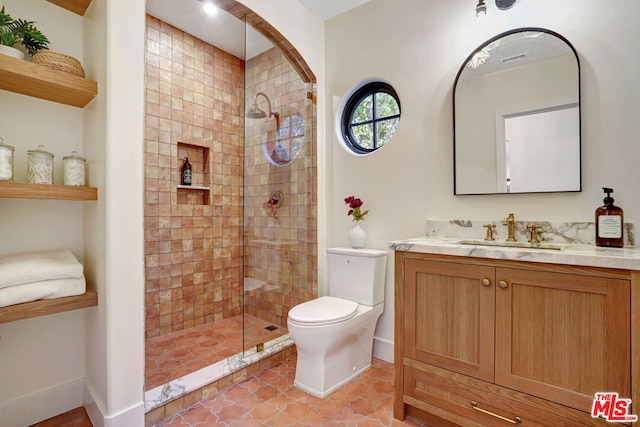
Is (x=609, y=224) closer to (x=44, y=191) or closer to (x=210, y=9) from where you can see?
(x=44, y=191)

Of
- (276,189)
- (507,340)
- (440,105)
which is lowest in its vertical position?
(507,340)

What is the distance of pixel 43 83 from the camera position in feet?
4.83

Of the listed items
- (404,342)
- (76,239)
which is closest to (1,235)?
(76,239)

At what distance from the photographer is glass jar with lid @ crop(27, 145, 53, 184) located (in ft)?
4.89

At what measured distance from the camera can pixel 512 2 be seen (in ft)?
5.98

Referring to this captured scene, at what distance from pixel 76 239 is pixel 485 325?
216 cm

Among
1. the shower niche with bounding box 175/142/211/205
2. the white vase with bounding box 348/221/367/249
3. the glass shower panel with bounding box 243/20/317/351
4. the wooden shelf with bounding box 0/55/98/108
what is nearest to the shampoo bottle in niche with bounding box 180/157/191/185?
the shower niche with bounding box 175/142/211/205

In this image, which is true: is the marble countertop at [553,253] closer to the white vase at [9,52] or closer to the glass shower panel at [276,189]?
the glass shower panel at [276,189]

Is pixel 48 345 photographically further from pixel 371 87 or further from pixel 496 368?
pixel 371 87

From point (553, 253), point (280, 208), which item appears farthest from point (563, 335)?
point (280, 208)

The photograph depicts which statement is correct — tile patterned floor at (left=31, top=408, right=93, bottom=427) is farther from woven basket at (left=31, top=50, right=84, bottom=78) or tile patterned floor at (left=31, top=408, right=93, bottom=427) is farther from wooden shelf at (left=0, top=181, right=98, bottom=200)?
woven basket at (left=31, top=50, right=84, bottom=78)

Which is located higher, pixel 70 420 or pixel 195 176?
pixel 195 176

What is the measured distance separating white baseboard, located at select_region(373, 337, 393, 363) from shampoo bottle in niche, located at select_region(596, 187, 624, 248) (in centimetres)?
142

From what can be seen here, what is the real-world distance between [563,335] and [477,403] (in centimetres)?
Result: 50
